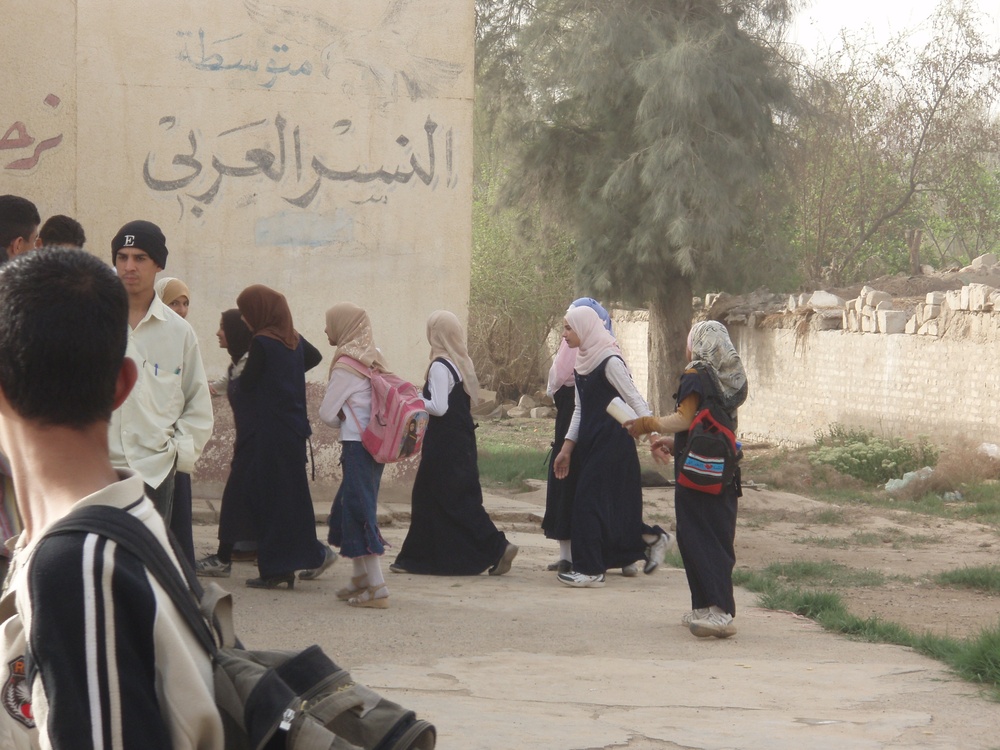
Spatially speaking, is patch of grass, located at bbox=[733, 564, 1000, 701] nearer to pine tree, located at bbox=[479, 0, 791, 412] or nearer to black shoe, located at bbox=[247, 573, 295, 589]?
black shoe, located at bbox=[247, 573, 295, 589]

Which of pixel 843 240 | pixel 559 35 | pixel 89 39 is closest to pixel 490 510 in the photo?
pixel 89 39

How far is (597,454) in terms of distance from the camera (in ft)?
22.1

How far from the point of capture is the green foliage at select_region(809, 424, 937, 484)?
13.1 meters

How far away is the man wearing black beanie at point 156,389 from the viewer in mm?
4246

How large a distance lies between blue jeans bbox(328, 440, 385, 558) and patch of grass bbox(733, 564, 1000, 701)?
2.18m

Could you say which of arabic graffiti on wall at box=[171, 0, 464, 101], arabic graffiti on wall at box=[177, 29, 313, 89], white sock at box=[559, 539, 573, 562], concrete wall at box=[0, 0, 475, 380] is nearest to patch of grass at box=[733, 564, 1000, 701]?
white sock at box=[559, 539, 573, 562]

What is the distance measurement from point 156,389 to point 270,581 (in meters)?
2.17

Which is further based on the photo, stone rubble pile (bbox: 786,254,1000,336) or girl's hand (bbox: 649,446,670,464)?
stone rubble pile (bbox: 786,254,1000,336)

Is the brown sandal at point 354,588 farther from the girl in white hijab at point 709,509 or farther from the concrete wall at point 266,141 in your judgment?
the concrete wall at point 266,141

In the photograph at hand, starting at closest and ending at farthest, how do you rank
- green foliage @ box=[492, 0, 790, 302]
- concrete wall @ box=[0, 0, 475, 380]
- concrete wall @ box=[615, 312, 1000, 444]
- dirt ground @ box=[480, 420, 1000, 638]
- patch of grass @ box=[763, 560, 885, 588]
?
dirt ground @ box=[480, 420, 1000, 638]
patch of grass @ box=[763, 560, 885, 588]
concrete wall @ box=[0, 0, 475, 380]
concrete wall @ box=[615, 312, 1000, 444]
green foliage @ box=[492, 0, 790, 302]

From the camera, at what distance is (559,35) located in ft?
61.3

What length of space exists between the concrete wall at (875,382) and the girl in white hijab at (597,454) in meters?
7.38

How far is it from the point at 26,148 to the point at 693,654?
5.73 meters

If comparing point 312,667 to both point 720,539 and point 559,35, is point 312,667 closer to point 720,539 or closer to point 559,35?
point 720,539
